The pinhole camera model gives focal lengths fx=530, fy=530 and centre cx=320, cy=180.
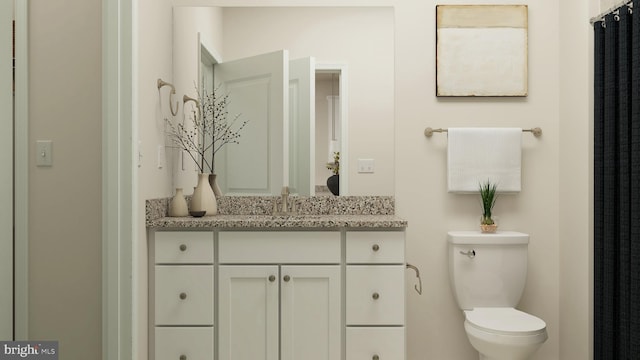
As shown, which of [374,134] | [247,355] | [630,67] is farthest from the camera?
[374,134]

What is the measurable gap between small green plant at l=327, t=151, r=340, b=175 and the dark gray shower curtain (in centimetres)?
122

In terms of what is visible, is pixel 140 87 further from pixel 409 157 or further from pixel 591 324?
pixel 591 324

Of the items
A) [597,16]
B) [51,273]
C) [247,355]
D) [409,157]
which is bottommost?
[247,355]

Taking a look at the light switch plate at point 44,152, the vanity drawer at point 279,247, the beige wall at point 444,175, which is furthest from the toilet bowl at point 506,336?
the light switch plate at point 44,152

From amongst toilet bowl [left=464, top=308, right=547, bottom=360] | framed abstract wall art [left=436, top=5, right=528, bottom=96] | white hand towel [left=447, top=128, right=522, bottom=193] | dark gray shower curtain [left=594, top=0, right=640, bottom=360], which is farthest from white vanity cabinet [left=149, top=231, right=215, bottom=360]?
dark gray shower curtain [left=594, top=0, right=640, bottom=360]

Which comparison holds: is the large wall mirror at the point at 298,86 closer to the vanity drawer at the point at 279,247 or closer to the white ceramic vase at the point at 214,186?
the white ceramic vase at the point at 214,186

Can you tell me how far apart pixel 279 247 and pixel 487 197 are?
1.13 m

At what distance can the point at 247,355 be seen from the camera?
2.35 metres

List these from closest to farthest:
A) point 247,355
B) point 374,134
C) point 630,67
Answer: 1. point 630,67
2. point 247,355
3. point 374,134

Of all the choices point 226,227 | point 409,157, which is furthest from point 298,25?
point 226,227

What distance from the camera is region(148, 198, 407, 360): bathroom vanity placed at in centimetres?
235

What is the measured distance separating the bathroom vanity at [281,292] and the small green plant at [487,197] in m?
0.63

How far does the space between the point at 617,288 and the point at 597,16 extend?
1199 millimetres

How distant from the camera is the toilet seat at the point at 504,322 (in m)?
2.25
